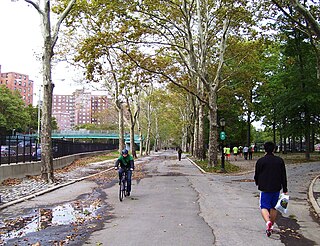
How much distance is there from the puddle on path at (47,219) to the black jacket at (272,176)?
421 centimetres

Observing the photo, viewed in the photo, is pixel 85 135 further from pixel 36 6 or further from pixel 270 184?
pixel 270 184

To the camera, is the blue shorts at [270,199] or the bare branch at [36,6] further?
the bare branch at [36,6]

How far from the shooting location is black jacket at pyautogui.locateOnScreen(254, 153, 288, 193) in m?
6.92

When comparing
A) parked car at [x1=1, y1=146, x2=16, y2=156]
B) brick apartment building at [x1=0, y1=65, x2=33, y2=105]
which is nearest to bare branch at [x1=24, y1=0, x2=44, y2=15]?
parked car at [x1=1, y1=146, x2=16, y2=156]

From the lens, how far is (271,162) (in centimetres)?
701

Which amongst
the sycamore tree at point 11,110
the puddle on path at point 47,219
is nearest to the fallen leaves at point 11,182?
the puddle on path at point 47,219

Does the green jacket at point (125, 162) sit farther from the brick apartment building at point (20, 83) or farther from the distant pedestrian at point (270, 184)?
the brick apartment building at point (20, 83)

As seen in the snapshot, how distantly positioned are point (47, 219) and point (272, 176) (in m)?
5.41

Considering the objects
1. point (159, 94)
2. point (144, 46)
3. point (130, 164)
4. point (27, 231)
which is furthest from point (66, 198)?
point (159, 94)

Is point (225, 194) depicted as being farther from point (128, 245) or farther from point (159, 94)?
point (159, 94)

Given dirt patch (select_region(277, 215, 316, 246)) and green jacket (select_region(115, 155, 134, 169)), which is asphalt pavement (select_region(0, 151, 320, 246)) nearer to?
dirt patch (select_region(277, 215, 316, 246))

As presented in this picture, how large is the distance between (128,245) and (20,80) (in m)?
148

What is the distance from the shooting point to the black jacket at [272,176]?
22.7 feet

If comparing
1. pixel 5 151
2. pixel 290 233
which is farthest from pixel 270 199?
pixel 5 151
